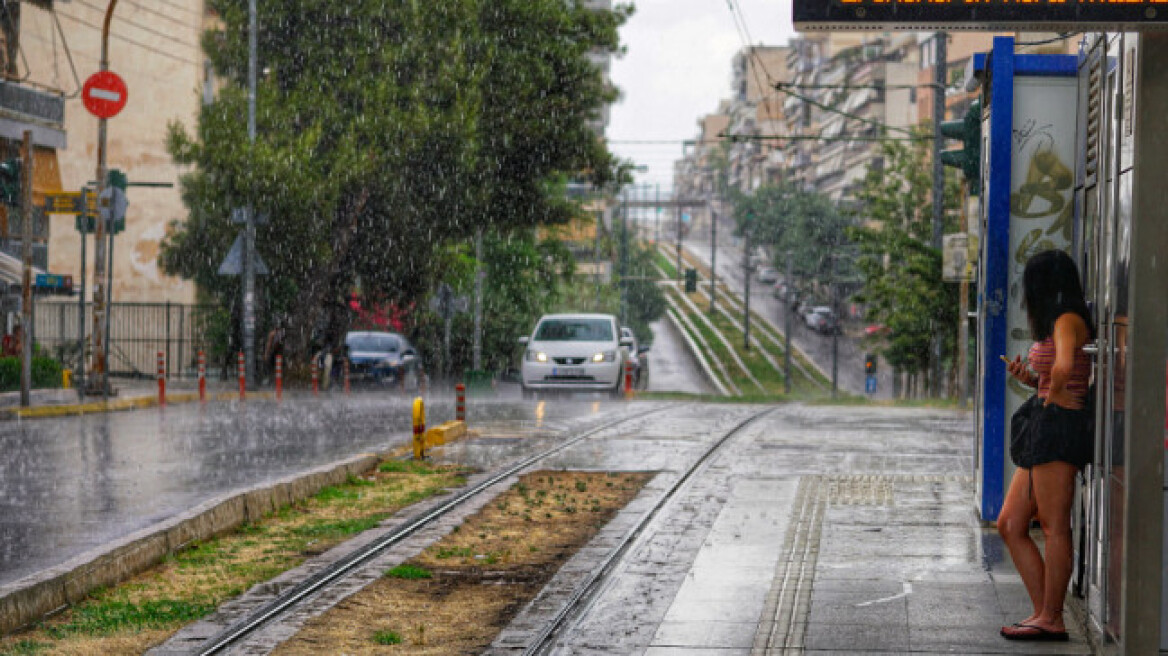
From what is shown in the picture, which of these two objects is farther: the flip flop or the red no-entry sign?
the red no-entry sign

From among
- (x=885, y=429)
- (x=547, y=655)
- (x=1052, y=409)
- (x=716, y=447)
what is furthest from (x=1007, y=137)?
(x=885, y=429)

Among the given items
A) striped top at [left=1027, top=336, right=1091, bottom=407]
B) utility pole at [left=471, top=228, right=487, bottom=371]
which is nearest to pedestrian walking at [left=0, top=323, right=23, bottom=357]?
utility pole at [left=471, top=228, right=487, bottom=371]

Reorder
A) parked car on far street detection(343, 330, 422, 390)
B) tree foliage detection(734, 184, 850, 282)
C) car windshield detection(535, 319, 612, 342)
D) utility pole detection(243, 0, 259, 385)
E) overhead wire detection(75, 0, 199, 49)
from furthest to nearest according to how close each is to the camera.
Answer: tree foliage detection(734, 184, 850, 282), overhead wire detection(75, 0, 199, 49), parked car on far street detection(343, 330, 422, 390), utility pole detection(243, 0, 259, 385), car windshield detection(535, 319, 612, 342)

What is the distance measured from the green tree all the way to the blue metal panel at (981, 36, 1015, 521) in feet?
104

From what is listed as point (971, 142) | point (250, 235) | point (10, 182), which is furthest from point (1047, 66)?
point (250, 235)

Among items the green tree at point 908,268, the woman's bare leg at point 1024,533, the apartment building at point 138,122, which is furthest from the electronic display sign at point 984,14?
the apartment building at point 138,122

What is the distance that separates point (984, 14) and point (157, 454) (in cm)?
1258

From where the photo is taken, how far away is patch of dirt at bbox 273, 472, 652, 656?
23.6ft

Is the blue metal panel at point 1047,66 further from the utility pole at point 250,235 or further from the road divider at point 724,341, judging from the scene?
the road divider at point 724,341

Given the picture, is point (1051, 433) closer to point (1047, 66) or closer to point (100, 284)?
point (1047, 66)

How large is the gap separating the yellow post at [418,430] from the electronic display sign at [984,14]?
1051 cm

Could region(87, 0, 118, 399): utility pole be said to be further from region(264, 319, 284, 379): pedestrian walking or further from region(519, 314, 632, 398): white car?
region(264, 319, 284, 379): pedestrian walking

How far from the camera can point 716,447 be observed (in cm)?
1716

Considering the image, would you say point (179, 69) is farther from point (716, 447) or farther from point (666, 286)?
point (666, 286)
